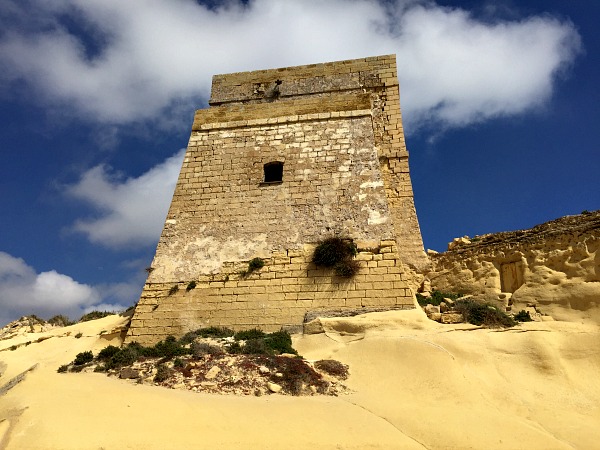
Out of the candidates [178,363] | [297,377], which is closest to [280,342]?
[297,377]

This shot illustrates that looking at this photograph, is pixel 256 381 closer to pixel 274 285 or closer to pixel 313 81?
pixel 274 285

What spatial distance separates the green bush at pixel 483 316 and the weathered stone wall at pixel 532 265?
1.49 metres

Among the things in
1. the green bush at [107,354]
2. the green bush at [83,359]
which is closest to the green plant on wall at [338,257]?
the green bush at [107,354]

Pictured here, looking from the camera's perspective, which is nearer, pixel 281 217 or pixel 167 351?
pixel 167 351

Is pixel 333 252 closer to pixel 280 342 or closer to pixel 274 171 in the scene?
pixel 280 342

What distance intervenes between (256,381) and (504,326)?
4839 mm

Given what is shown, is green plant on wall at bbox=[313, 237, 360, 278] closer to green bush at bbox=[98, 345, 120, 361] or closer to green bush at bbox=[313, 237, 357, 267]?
green bush at bbox=[313, 237, 357, 267]

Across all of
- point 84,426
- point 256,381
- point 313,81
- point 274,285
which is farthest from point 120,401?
point 313,81

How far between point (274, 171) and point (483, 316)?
6.15 metres

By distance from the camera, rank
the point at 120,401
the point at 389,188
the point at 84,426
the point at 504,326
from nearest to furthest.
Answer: the point at 84,426 < the point at 120,401 < the point at 504,326 < the point at 389,188

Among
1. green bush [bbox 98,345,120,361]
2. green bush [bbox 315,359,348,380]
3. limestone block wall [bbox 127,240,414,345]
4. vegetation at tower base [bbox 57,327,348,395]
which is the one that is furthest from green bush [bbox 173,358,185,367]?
green bush [bbox 315,359,348,380]

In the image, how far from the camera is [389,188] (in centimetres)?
1255

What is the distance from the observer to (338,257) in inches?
388

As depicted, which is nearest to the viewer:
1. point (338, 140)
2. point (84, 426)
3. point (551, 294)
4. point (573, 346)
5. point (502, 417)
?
point (84, 426)
